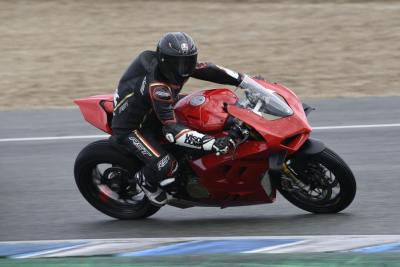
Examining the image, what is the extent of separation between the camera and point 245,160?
7047 millimetres

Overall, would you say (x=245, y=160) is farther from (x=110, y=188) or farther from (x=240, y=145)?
(x=110, y=188)

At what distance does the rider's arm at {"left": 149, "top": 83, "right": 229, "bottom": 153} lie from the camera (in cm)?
693

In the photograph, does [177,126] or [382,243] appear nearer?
[382,243]

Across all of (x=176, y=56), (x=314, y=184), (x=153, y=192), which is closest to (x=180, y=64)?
(x=176, y=56)

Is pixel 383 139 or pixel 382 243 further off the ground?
pixel 382 243

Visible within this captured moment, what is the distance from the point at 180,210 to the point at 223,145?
4.48 ft

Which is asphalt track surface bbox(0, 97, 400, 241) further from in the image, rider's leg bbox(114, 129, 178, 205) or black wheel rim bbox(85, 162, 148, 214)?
rider's leg bbox(114, 129, 178, 205)

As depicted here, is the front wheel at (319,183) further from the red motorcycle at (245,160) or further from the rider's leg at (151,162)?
the rider's leg at (151,162)

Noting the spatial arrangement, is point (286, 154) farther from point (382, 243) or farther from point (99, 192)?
point (99, 192)

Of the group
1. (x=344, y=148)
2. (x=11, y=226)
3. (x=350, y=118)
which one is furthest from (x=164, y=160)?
(x=350, y=118)

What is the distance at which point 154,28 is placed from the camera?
16.9m

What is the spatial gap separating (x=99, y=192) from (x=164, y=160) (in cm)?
83

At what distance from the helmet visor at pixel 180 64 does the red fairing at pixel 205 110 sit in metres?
0.32

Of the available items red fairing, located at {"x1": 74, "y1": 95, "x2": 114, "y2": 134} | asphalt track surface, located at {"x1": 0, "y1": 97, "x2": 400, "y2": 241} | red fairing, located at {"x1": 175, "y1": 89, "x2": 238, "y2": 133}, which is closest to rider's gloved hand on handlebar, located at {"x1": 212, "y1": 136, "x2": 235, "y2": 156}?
red fairing, located at {"x1": 175, "y1": 89, "x2": 238, "y2": 133}
